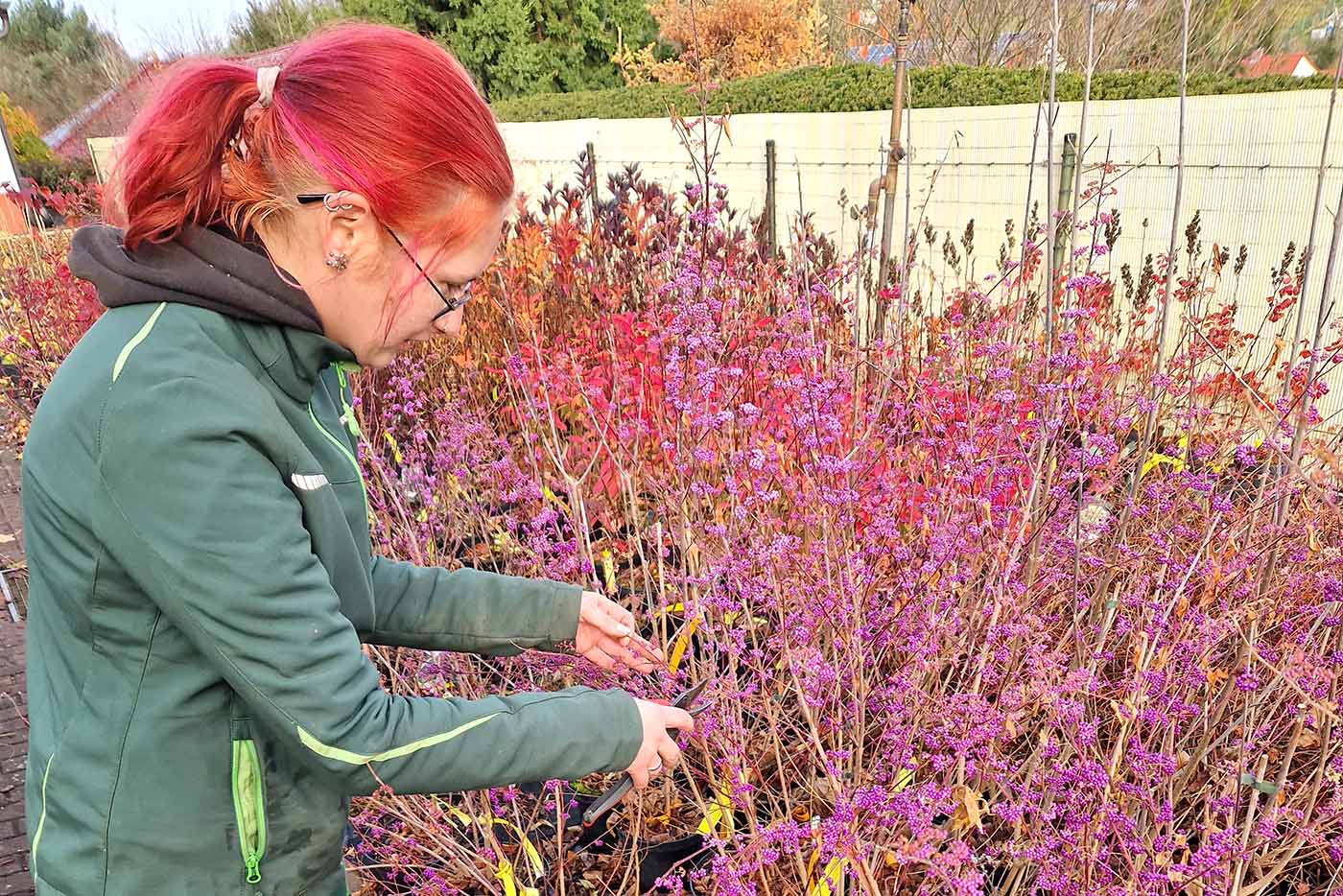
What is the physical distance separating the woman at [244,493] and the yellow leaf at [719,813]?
1.76 ft

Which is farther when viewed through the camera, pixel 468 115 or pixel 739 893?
pixel 739 893

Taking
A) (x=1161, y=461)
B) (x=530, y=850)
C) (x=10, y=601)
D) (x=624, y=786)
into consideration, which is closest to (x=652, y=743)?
(x=624, y=786)

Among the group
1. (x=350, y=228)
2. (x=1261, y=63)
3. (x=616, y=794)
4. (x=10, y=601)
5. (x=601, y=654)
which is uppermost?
(x=1261, y=63)

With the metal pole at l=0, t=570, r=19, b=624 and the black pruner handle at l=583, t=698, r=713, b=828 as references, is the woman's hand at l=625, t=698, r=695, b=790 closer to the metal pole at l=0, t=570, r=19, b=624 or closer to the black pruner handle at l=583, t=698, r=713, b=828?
the black pruner handle at l=583, t=698, r=713, b=828

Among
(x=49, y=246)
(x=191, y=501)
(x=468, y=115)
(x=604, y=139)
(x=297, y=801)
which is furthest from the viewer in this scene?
(x=604, y=139)

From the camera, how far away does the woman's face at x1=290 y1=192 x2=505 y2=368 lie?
3.79ft

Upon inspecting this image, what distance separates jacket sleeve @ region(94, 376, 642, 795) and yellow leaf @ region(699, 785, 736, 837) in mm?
752

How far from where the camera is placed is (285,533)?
1.05 meters

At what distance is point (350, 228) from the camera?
45.1 inches

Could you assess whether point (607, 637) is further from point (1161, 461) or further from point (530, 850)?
point (1161, 461)

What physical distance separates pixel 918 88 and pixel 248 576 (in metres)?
9.27

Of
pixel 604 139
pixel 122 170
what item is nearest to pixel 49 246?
pixel 604 139

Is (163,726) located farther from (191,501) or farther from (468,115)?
(468,115)

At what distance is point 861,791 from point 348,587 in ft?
2.84
